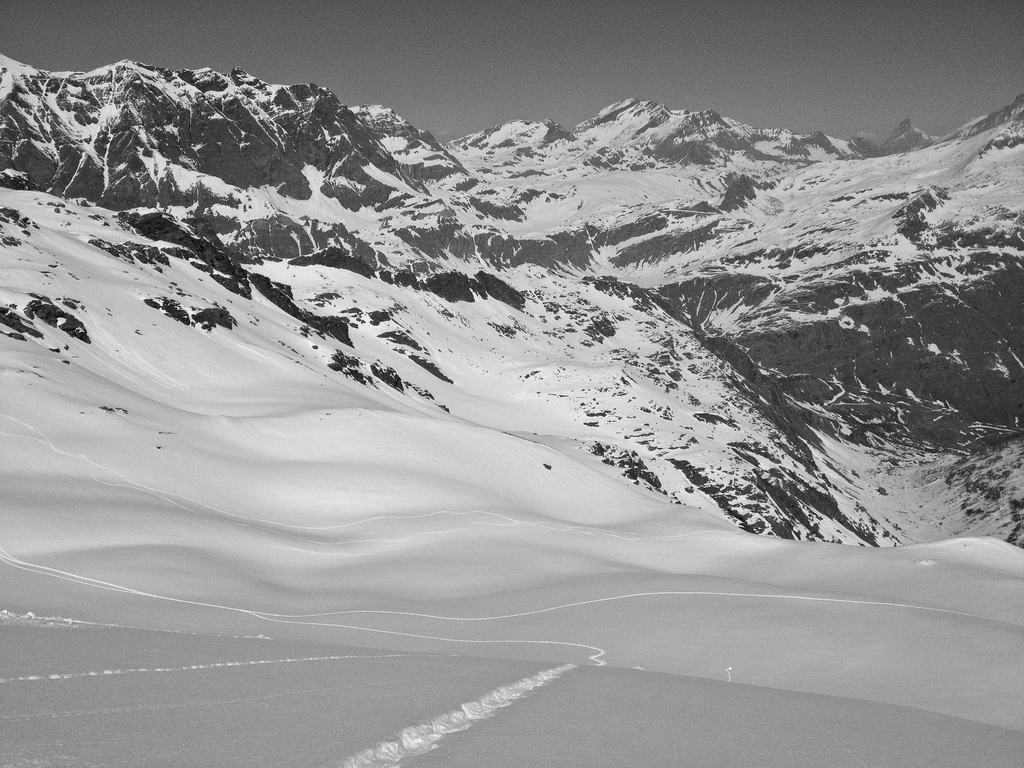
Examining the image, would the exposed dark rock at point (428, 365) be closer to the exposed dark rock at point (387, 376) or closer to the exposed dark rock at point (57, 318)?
the exposed dark rock at point (387, 376)

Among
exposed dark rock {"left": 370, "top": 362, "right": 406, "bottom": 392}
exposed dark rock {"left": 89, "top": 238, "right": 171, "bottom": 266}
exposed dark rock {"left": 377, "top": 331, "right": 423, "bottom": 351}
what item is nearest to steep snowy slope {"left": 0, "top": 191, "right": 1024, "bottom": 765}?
exposed dark rock {"left": 89, "top": 238, "right": 171, "bottom": 266}

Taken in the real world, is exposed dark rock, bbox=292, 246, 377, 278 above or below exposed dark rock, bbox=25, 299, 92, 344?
above

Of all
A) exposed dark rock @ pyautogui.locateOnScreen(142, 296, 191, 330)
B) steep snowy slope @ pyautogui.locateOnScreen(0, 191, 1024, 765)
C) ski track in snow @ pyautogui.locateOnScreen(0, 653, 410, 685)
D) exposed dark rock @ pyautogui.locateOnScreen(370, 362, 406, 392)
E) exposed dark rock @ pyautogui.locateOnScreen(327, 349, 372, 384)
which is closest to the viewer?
ski track in snow @ pyautogui.locateOnScreen(0, 653, 410, 685)

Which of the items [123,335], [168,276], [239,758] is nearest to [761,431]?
[168,276]

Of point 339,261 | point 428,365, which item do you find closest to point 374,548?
point 428,365

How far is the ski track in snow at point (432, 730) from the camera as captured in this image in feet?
25.1

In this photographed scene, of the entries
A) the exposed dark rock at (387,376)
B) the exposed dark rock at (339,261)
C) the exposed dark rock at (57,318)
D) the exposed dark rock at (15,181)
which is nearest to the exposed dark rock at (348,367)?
the exposed dark rock at (387,376)

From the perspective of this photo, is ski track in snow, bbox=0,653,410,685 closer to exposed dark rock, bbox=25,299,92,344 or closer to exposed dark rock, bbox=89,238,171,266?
exposed dark rock, bbox=25,299,92,344

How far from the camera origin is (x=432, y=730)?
343 inches

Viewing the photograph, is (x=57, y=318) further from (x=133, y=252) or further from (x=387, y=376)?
(x=387, y=376)

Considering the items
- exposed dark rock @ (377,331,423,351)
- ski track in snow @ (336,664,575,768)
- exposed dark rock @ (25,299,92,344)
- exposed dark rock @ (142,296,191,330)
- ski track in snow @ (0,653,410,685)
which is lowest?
ski track in snow @ (336,664,575,768)

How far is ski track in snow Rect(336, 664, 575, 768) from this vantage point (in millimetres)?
7664

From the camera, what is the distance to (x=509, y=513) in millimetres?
37469

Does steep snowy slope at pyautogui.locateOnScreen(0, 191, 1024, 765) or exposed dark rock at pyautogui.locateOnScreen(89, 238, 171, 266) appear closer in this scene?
steep snowy slope at pyautogui.locateOnScreen(0, 191, 1024, 765)
